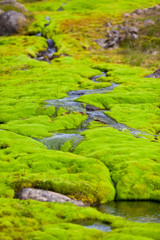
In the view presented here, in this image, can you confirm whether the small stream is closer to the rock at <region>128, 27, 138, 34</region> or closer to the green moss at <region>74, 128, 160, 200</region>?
the green moss at <region>74, 128, 160, 200</region>

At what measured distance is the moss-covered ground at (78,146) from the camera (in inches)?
499

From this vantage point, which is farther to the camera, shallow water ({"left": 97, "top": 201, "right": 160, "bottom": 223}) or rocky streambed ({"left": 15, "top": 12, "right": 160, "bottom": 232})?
rocky streambed ({"left": 15, "top": 12, "right": 160, "bottom": 232})

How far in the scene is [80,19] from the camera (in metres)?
96.2

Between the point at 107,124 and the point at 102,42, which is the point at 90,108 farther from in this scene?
the point at 102,42

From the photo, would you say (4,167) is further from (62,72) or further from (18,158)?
(62,72)

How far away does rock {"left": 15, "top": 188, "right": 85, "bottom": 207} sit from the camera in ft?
47.8

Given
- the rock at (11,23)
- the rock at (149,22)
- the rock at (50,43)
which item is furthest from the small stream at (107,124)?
the rock at (11,23)

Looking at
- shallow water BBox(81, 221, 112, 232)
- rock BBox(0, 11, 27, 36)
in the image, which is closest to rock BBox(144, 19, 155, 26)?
rock BBox(0, 11, 27, 36)

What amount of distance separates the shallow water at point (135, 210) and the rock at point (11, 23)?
80005 mm

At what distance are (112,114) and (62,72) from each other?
22216 mm

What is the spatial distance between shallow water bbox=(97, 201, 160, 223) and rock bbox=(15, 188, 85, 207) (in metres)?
1.56

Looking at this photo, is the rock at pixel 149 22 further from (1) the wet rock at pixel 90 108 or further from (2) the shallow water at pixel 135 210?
(2) the shallow water at pixel 135 210

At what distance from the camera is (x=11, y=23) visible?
86.0m

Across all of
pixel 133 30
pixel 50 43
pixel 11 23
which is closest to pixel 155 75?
pixel 133 30
